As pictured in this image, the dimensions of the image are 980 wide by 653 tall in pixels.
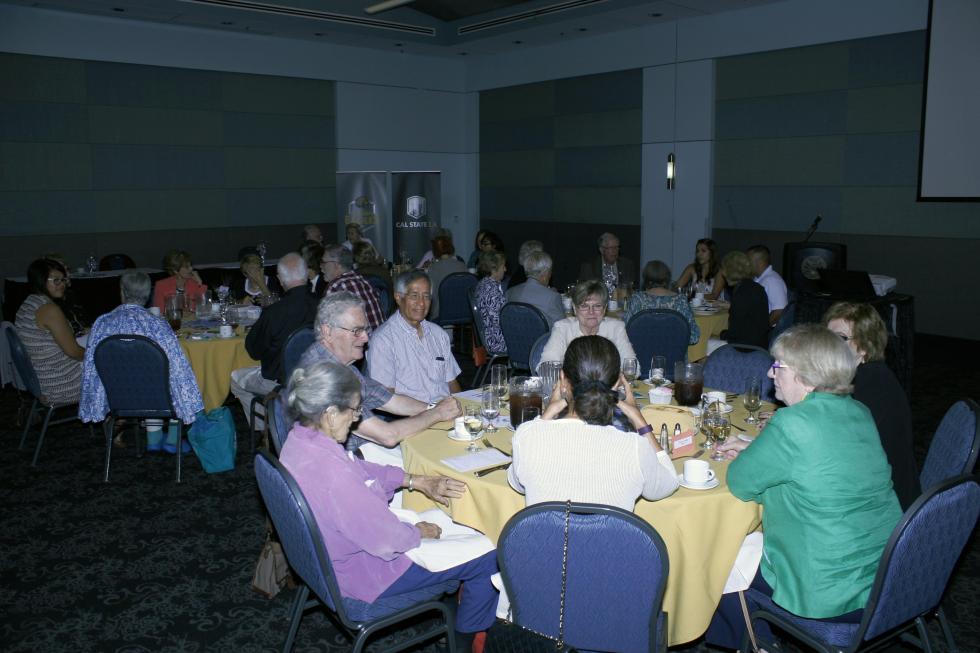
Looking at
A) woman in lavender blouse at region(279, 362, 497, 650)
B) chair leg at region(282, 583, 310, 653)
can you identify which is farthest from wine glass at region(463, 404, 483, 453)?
chair leg at region(282, 583, 310, 653)

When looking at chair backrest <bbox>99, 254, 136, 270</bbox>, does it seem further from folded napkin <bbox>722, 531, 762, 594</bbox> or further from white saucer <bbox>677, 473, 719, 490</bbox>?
folded napkin <bbox>722, 531, 762, 594</bbox>

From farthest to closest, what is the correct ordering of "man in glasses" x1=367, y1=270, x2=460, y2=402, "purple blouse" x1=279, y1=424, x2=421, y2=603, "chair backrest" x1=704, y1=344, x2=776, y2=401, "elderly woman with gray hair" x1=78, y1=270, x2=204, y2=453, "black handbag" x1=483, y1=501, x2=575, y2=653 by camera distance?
"elderly woman with gray hair" x1=78, y1=270, x2=204, y2=453, "man in glasses" x1=367, y1=270, x2=460, y2=402, "chair backrest" x1=704, y1=344, x2=776, y2=401, "purple blouse" x1=279, y1=424, x2=421, y2=603, "black handbag" x1=483, y1=501, x2=575, y2=653

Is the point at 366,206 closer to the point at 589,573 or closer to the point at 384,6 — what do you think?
the point at 384,6

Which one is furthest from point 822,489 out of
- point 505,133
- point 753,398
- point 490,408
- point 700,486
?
point 505,133

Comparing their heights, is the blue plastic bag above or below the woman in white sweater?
below

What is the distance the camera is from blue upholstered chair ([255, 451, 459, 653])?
100 inches

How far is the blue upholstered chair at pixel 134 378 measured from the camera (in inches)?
199

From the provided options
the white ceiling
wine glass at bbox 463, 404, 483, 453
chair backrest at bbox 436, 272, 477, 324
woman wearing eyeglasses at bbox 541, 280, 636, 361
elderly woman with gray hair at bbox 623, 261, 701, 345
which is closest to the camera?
wine glass at bbox 463, 404, 483, 453

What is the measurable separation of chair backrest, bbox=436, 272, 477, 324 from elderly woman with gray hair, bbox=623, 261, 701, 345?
2218 millimetres

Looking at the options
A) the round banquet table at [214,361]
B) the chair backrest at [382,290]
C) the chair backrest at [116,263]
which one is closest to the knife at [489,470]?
the round banquet table at [214,361]

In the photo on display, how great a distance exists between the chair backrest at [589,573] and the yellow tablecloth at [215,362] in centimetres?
413

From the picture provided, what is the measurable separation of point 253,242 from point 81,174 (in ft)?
8.16

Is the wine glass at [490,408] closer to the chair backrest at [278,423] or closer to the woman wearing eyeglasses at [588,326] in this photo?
the chair backrest at [278,423]

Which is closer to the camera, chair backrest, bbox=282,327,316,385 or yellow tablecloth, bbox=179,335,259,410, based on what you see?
chair backrest, bbox=282,327,316,385
